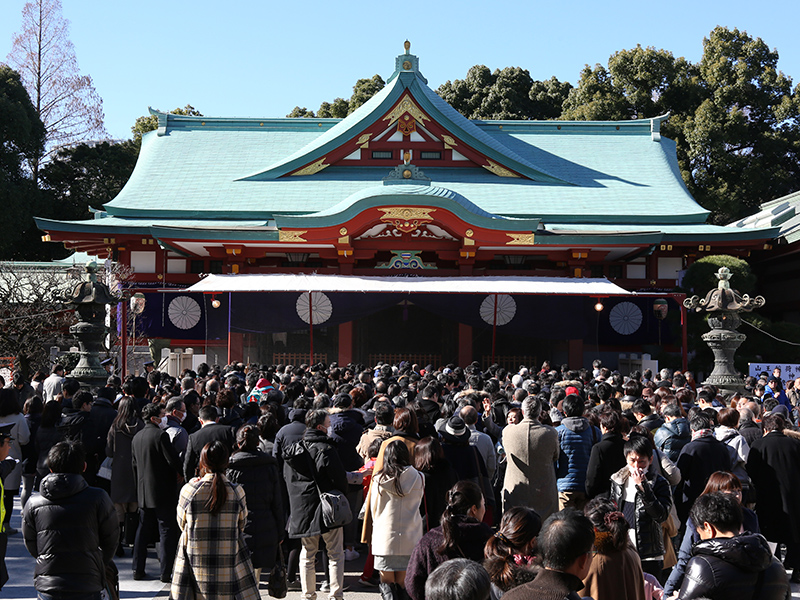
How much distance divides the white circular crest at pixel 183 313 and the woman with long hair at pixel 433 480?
1341 cm

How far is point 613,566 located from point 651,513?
118cm

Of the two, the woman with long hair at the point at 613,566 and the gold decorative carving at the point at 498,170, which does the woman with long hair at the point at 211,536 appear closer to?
the woman with long hair at the point at 613,566

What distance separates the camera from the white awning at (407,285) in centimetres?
1438

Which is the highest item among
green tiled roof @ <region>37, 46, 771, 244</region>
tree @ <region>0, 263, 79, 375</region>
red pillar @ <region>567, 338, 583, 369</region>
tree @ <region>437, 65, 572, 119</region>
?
tree @ <region>437, 65, 572, 119</region>

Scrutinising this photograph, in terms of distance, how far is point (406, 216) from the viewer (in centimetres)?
1599

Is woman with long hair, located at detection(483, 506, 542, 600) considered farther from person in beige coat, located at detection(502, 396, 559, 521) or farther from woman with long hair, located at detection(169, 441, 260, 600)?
person in beige coat, located at detection(502, 396, 559, 521)

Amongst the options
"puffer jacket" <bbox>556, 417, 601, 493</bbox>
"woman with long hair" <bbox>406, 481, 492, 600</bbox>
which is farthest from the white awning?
"woman with long hair" <bbox>406, 481, 492, 600</bbox>

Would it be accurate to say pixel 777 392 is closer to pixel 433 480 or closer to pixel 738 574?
pixel 433 480

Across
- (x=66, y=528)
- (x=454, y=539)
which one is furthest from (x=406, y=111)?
(x=454, y=539)

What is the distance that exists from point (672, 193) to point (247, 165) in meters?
12.3

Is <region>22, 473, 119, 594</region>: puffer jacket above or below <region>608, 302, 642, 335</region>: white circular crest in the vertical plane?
below

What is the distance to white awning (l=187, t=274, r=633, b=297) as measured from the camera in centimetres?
1438

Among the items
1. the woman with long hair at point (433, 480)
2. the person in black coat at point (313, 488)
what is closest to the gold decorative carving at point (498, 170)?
the person in black coat at point (313, 488)

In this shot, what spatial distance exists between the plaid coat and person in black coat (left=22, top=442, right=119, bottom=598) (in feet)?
1.42
